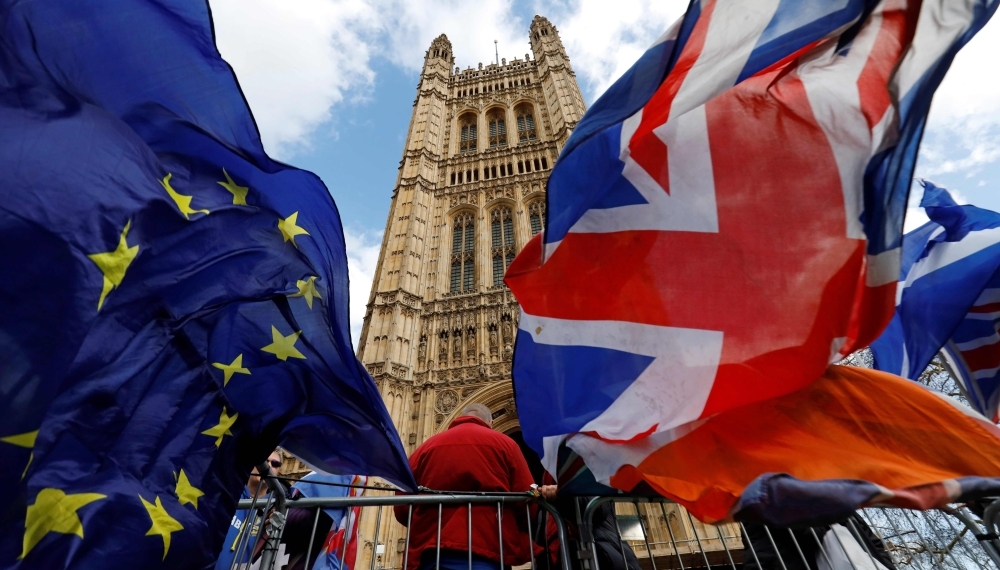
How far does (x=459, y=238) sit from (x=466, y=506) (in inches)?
718

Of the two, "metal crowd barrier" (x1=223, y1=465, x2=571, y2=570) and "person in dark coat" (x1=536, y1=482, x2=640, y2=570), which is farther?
"person in dark coat" (x1=536, y1=482, x2=640, y2=570)

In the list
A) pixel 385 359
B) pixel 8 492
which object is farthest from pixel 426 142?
pixel 8 492

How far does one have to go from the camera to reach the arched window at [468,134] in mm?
26781

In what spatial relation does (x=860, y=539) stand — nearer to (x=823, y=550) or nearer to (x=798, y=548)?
(x=823, y=550)

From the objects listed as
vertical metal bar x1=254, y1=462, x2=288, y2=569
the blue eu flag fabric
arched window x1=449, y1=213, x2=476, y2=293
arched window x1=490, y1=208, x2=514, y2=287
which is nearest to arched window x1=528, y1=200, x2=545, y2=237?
arched window x1=490, y1=208, x2=514, y2=287

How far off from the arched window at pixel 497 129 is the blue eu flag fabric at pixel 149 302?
23871mm

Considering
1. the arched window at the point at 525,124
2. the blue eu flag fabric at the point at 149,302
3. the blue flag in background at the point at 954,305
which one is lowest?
the blue eu flag fabric at the point at 149,302

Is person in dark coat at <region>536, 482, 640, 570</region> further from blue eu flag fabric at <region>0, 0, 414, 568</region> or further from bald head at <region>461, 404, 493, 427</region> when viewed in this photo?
bald head at <region>461, 404, 493, 427</region>

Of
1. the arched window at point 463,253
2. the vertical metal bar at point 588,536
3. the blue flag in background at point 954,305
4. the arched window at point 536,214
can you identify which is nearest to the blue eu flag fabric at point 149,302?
the vertical metal bar at point 588,536

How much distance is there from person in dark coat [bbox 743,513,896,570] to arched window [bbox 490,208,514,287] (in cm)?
1554

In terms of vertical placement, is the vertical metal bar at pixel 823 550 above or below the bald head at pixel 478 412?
below

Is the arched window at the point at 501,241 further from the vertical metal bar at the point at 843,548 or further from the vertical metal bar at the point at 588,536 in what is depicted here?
the vertical metal bar at the point at 843,548

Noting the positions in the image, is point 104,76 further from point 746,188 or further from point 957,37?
point 957,37

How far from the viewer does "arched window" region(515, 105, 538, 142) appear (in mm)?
26375
